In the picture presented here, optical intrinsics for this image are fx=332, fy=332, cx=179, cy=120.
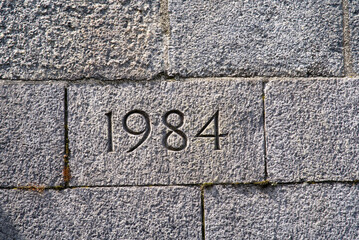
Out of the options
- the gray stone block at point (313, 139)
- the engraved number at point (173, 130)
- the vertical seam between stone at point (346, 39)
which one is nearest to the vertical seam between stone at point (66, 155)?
the engraved number at point (173, 130)

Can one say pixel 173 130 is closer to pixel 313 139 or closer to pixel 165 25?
pixel 165 25

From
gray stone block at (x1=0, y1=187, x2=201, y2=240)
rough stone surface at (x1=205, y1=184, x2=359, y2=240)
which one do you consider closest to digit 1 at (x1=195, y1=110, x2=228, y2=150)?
rough stone surface at (x1=205, y1=184, x2=359, y2=240)

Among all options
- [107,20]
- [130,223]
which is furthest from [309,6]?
[130,223]

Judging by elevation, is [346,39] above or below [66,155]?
above

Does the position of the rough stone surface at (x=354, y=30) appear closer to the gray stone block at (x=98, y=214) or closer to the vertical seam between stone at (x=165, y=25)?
the vertical seam between stone at (x=165, y=25)

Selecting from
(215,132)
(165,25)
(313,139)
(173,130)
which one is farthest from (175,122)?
(313,139)

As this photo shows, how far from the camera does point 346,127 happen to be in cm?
190

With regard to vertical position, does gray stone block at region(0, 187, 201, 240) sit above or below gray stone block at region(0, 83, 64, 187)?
below

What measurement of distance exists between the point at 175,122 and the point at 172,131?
0.05m

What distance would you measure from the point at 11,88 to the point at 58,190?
0.64 meters

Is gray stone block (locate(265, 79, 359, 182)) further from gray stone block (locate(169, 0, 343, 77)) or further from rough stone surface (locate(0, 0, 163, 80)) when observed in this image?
rough stone surface (locate(0, 0, 163, 80))

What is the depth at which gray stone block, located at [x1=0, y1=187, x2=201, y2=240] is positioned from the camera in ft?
6.15

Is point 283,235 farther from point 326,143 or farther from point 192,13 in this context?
point 192,13

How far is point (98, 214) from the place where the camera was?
6.17 feet
